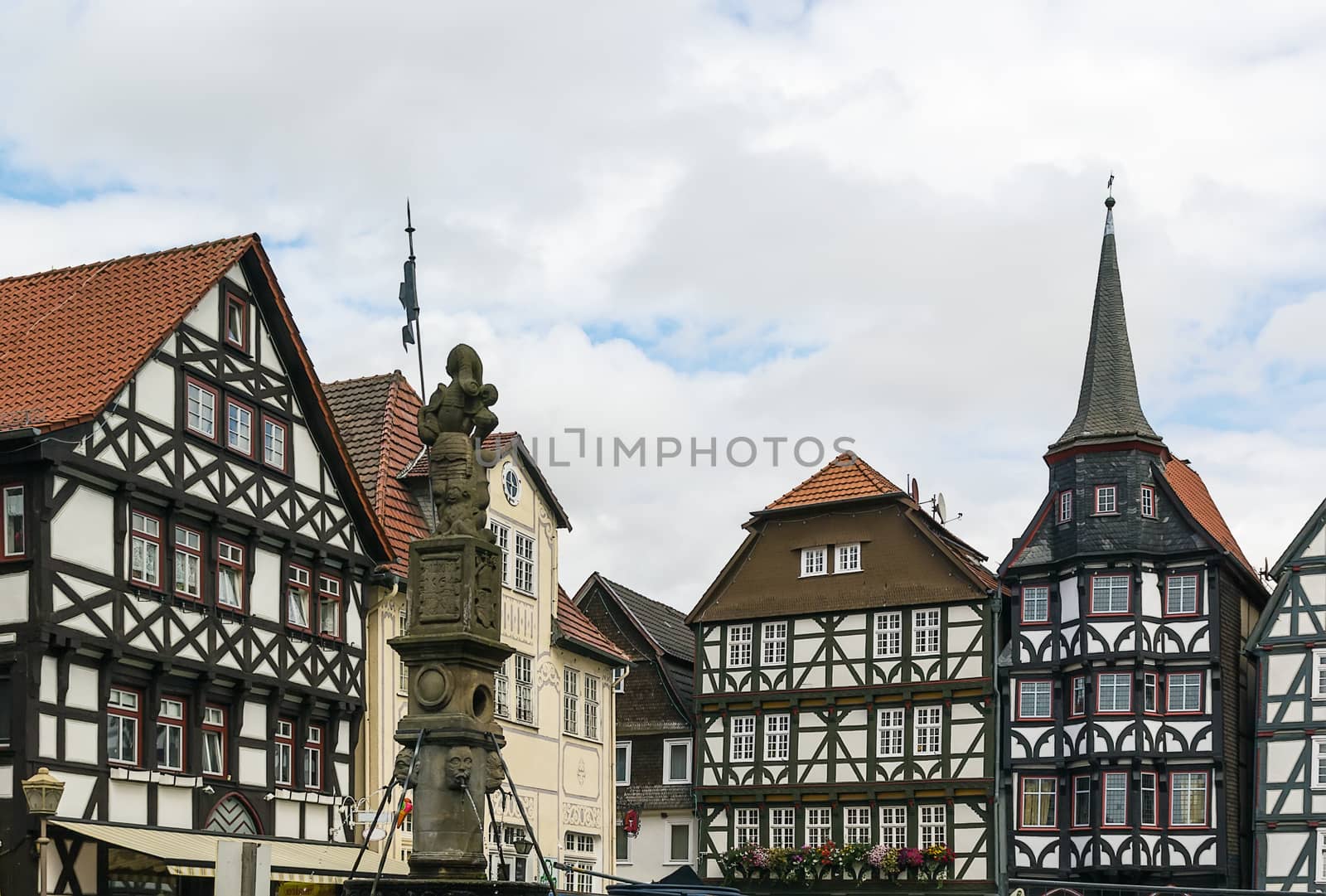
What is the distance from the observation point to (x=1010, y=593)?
1913 inches

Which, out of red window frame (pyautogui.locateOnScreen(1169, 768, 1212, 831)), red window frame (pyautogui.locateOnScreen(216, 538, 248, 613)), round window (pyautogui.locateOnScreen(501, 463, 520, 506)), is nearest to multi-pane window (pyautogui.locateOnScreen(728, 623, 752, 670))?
red window frame (pyautogui.locateOnScreen(1169, 768, 1212, 831))

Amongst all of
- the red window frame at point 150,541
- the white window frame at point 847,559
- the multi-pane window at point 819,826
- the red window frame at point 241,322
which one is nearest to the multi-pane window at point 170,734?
the red window frame at point 150,541

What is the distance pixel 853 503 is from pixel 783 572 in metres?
2.72

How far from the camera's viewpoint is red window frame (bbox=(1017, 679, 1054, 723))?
47.1 m

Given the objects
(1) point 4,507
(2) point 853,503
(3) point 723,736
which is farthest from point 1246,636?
(1) point 4,507

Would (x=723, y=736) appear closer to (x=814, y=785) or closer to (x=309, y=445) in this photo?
(x=814, y=785)

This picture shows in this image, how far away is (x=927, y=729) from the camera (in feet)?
159

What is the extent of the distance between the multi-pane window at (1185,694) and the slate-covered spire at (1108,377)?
6.06 metres

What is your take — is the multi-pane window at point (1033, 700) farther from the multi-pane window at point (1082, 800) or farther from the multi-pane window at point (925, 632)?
the multi-pane window at point (925, 632)

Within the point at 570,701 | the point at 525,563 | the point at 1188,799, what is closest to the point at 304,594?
the point at 525,563

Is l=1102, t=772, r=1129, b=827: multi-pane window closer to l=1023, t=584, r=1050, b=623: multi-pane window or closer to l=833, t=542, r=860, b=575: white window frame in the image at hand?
l=1023, t=584, r=1050, b=623: multi-pane window

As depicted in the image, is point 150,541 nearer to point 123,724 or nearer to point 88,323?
point 123,724

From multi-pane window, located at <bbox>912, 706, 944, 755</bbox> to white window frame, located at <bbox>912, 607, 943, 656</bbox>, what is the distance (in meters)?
1.40

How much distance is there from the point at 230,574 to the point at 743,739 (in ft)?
78.5
